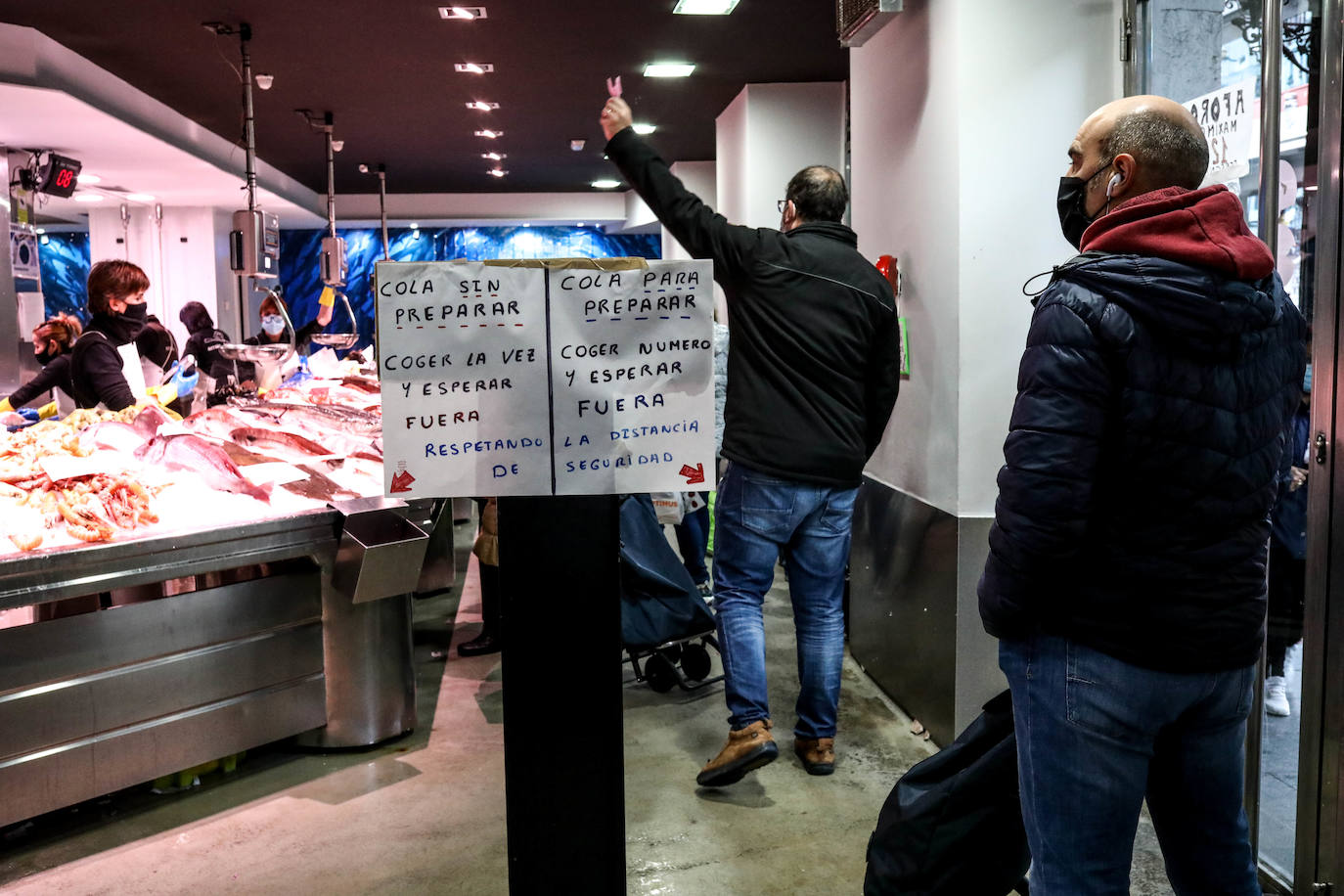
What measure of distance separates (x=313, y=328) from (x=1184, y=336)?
10.3 metres

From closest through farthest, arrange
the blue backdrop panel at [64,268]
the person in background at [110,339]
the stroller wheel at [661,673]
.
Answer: the stroller wheel at [661,673], the person in background at [110,339], the blue backdrop panel at [64,268]

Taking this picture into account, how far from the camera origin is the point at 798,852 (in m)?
2.90

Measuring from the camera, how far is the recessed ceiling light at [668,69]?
7603mm

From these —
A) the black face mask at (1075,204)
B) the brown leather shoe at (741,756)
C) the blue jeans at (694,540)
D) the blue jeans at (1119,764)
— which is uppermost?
the black face mask at (1075,204)

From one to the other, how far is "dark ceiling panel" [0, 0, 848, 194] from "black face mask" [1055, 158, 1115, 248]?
477 centimetres

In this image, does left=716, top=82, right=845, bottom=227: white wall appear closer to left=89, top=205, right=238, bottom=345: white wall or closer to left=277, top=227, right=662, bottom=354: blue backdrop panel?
left=89, top=205, right=238, bottom=345: white wall

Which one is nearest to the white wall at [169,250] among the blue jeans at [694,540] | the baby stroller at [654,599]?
the blue jeans at [694,540]

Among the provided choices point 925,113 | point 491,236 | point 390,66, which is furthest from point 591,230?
point 925,113

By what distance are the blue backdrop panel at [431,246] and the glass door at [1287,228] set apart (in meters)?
14.6

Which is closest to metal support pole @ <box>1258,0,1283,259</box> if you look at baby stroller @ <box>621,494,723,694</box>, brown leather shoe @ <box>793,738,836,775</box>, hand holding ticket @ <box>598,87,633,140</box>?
hand holding ticket @ <box>598,87,633,140</box>

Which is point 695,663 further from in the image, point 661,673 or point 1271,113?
point 1271,113

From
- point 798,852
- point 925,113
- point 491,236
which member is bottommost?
point 798,852

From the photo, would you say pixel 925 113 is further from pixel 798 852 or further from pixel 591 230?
pixel 591 230

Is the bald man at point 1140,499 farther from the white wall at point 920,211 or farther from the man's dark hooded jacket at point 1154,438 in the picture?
the white wall at point 920,211
